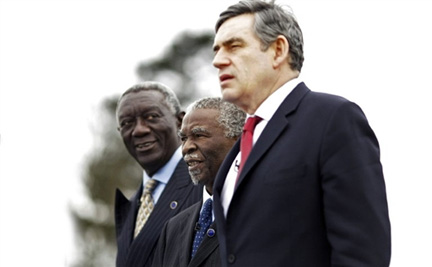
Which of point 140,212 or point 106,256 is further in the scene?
point 106,256

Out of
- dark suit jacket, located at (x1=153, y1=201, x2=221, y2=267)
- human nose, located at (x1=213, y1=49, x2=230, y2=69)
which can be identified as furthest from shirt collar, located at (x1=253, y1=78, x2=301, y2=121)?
dark suit jacket, located at (x1=153, y1=201, x2=221, y2=267)

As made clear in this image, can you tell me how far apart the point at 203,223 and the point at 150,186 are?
1.72 m

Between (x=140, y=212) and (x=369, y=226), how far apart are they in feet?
11.2

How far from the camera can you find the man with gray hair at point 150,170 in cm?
652

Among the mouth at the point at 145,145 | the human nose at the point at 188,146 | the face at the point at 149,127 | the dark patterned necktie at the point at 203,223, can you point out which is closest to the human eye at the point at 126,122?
the face at the point at 149,127

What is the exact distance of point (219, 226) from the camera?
13.4ft

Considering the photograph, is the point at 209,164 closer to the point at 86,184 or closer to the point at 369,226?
the point at 369,226

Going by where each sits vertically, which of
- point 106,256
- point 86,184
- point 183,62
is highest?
point 183,62

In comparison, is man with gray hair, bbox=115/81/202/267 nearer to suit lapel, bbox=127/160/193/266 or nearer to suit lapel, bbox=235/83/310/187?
suit lapel, bbox=127/160/193/266

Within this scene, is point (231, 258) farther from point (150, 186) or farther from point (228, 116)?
point (150, 186)

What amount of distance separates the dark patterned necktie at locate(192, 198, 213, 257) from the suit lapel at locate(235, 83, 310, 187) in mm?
1347

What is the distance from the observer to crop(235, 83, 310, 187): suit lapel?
13.0 feet

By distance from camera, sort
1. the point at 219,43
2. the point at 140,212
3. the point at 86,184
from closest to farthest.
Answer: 1. the point at 219,43
2. the point at 140,212
3. the point at 86,184

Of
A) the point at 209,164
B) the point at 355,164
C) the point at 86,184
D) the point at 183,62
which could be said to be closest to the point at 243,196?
the point at 355,164
